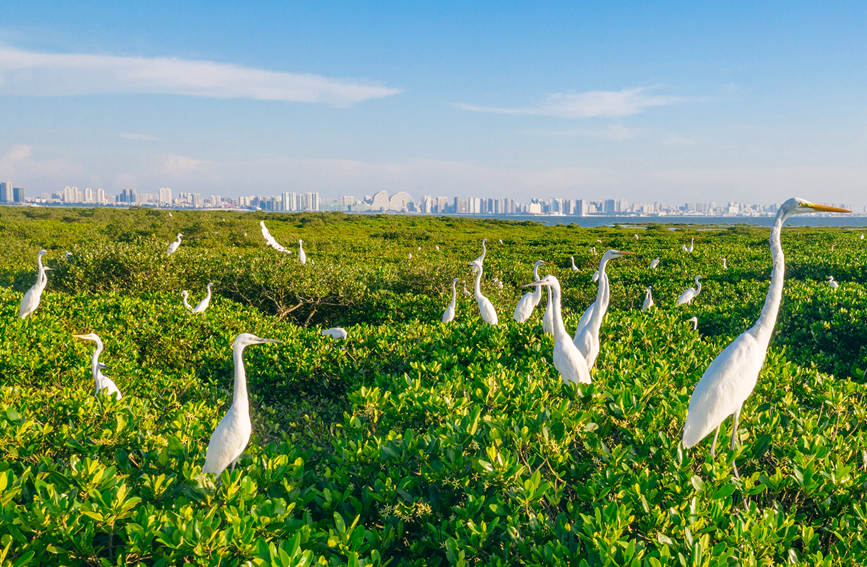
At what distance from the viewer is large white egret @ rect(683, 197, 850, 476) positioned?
10.2 feet

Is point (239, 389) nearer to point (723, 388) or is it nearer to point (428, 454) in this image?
point (428, 454)

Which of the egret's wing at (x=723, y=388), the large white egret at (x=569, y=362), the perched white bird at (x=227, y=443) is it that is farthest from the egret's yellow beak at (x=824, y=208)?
the perched white bird at (x=227, y=443)

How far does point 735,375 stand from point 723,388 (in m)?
0.15

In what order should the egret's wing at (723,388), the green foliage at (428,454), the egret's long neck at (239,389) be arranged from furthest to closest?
the egret's long neck at (239,389) < the egret's wing at (723,388) < the green foliage at (428,454)

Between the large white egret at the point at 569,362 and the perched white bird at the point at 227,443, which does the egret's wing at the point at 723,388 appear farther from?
the perched white bird at the point at 227,443

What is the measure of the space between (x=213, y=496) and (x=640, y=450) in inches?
104

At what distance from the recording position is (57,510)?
7.71 ft

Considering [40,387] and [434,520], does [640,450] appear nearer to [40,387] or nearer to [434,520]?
[434,520]

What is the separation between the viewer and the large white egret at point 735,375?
3094mm

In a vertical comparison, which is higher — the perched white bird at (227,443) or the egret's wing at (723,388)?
the egret's wing at (723,388)

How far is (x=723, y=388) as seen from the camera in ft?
10.4

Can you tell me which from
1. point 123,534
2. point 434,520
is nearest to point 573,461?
point 434,520

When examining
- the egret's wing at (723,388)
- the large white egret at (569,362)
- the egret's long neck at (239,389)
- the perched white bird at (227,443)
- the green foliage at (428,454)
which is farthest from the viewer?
the large white egret at (569,362)

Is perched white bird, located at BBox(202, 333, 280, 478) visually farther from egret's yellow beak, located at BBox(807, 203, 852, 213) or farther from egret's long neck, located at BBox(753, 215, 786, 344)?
egret's yellow beak, located at BBox(807, 203, 852, 213)
